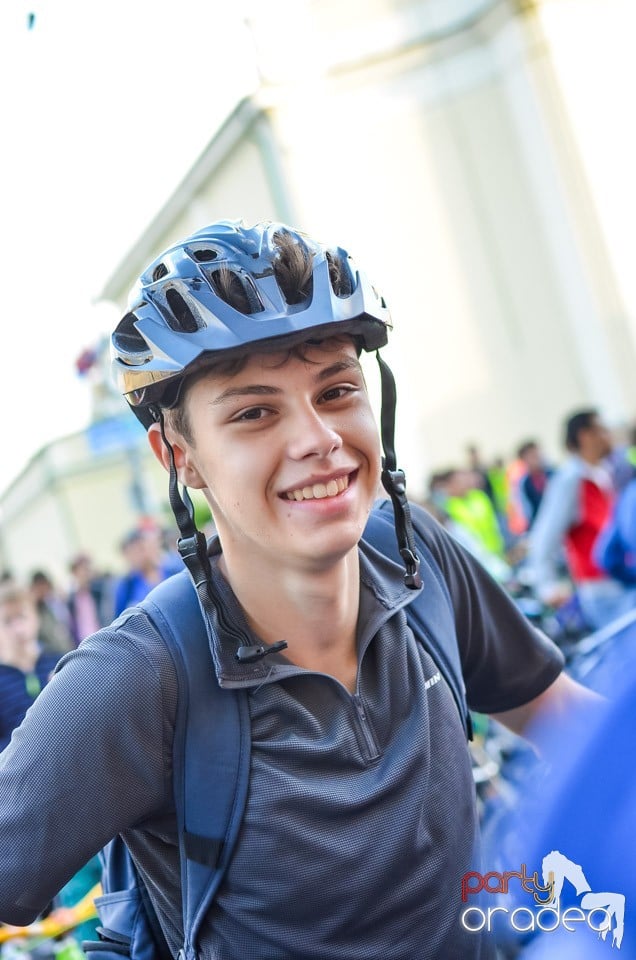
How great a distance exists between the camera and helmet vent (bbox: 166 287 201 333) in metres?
2.11

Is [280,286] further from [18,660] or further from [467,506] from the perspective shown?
[467,506]

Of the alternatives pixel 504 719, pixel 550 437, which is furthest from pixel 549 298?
pixel 504 719

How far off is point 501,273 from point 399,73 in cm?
427

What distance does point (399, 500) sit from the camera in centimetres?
231

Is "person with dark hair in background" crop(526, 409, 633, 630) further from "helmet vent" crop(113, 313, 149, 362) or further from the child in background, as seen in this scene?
"helmet vent" crop(113, 313, 149, 362)

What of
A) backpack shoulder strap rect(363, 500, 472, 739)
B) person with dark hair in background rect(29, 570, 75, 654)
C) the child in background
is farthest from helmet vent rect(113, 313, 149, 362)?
person with dark hair in background rect(29, 570, 75, 654)

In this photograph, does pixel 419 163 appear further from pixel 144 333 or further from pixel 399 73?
pixel 144 333

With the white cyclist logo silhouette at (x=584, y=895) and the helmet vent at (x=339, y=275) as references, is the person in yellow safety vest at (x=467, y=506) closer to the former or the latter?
the helmet vent at (x=339, y=275)

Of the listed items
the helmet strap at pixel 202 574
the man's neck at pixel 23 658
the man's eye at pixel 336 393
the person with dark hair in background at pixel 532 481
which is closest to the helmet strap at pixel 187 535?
the helmet strap at pixel 202 574

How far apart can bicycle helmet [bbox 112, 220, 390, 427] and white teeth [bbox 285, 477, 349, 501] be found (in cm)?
26

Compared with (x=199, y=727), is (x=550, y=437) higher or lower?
lower

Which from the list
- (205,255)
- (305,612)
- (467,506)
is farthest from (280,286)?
(467,506)

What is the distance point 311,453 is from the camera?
2047 millimetres

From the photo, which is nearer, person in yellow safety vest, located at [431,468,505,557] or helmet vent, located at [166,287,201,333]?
helmet vent, located at [166,287,201,333]
